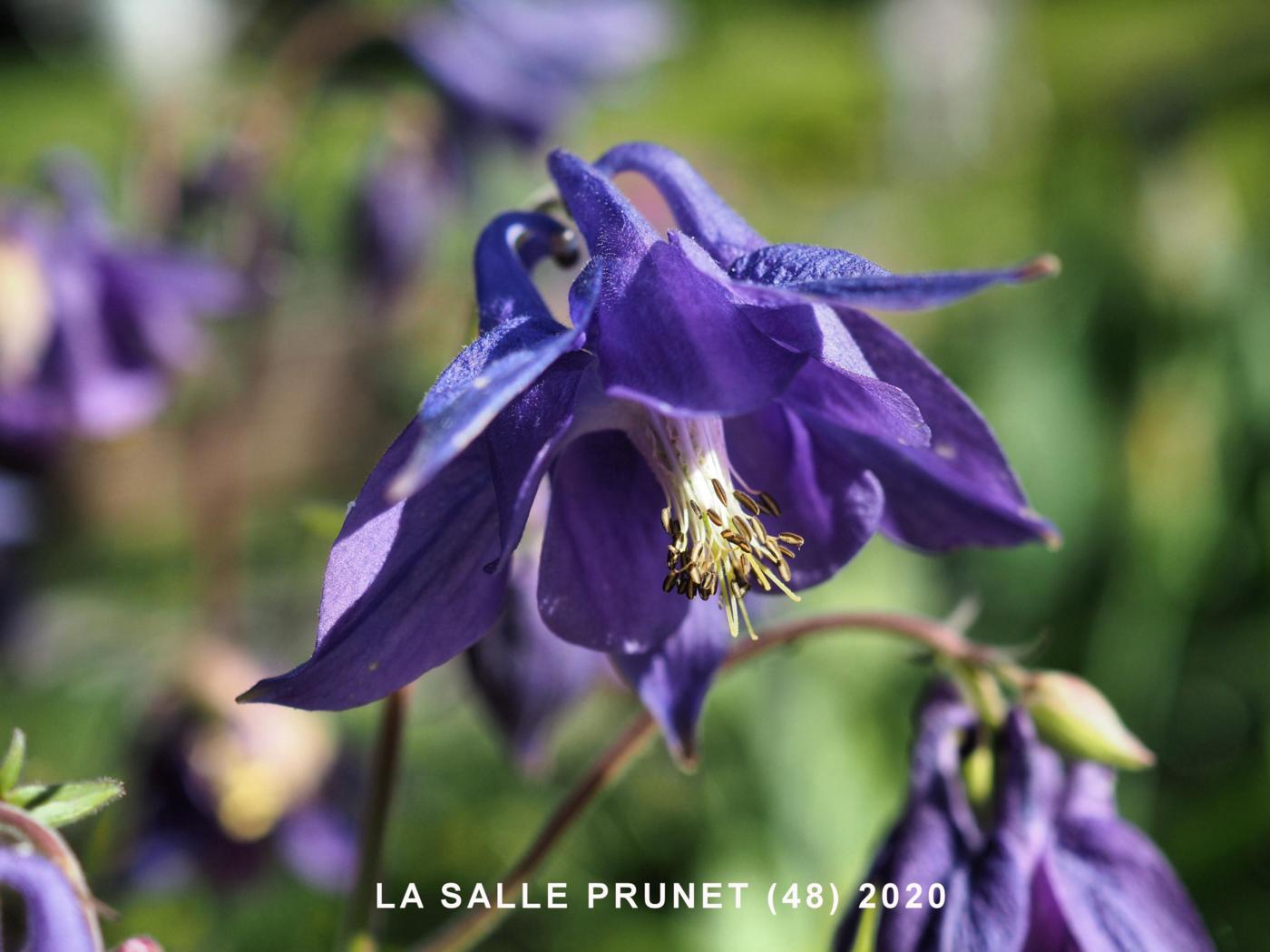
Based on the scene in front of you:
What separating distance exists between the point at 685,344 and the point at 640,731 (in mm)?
342

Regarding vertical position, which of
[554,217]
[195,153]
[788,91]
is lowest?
[554,217]

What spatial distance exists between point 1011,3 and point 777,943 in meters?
9.08

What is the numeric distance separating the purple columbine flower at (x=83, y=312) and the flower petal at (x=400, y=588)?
0.99m

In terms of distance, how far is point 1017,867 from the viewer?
2.78 ft

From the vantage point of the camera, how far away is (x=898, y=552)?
2.27 meters

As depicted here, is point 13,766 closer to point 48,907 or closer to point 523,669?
point 48,907

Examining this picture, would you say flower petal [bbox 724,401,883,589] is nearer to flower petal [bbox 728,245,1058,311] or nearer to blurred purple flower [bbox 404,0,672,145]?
flower petal [bbox 728,245,1058,311]

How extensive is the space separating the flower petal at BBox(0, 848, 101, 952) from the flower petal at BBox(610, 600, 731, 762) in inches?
13.1

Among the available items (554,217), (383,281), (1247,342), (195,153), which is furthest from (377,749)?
(1247,342)

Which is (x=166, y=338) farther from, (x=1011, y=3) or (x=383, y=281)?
(x=1011, y=3)

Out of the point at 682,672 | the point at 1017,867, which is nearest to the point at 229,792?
the point at 682,672

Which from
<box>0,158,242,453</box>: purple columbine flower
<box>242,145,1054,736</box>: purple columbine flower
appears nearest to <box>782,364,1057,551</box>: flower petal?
<box>242,145,1054,736</box>: purple columbine flower

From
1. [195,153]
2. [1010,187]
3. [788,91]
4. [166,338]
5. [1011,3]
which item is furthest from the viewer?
[788,91]

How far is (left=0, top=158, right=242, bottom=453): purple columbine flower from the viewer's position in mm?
1622
